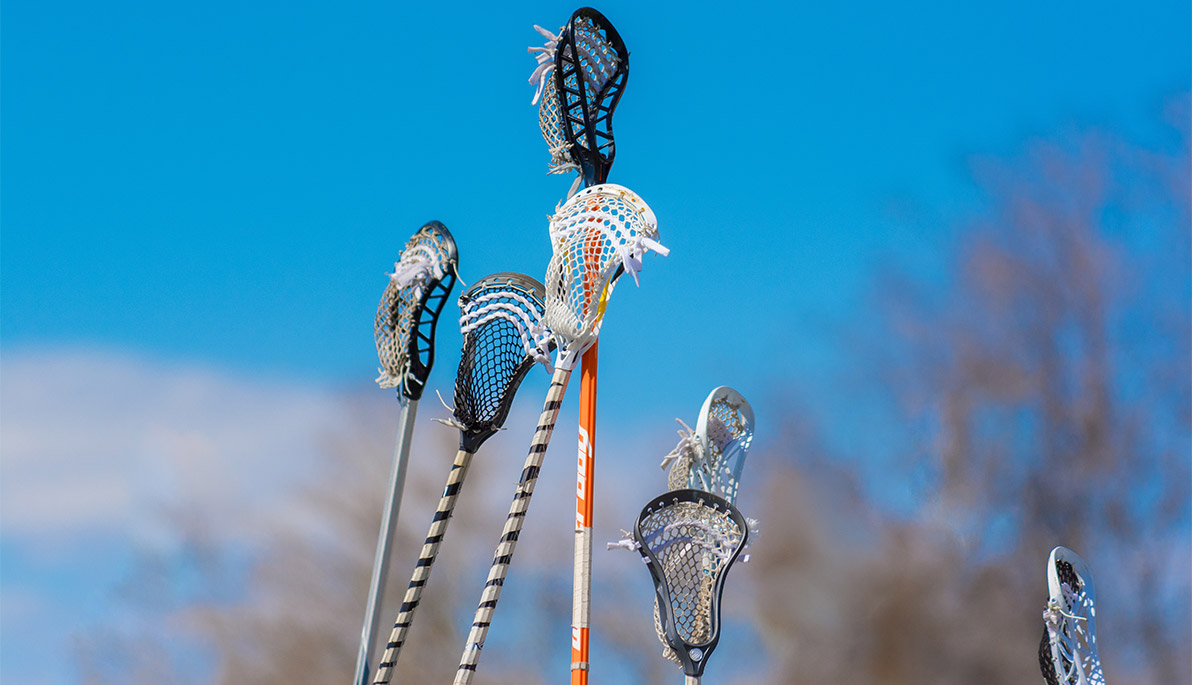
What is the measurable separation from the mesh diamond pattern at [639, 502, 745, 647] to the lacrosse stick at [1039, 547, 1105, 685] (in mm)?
1430

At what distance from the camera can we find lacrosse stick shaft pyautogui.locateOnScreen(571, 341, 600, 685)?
529cm

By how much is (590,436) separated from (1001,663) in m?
5.30

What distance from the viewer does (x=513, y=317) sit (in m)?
5.82

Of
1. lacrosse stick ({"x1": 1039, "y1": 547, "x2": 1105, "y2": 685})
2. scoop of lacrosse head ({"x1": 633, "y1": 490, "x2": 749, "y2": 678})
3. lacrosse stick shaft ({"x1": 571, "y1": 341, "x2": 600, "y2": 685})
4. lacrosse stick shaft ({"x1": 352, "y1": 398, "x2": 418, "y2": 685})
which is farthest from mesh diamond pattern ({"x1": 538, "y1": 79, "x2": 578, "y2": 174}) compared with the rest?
lacrosse stick ({"x1": 1039, "y1": 547, "x2": 1105, "y2": 685})

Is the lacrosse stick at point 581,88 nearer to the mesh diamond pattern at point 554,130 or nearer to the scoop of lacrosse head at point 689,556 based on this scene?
the mesh diamond pattern at point 554,130

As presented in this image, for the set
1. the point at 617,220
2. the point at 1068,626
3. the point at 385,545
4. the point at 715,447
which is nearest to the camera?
the point at 617,220

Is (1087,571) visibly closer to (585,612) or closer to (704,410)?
(704,410)

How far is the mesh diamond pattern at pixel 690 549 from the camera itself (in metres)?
5.60

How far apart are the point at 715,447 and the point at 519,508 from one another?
4.53 feet

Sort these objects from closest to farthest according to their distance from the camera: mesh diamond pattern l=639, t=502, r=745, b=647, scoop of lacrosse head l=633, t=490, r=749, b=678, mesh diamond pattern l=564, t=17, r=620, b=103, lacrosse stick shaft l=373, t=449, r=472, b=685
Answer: scoop of lacrosse head l=633, t=490, r=749, b=678 < mesh diamond pattern l=639, t=502, r=745, b=647 < lacrosse stick shaft l=373, t=449, r=472, b=685 < mesh diamond pattern l=564, t=17, r=620, b=103

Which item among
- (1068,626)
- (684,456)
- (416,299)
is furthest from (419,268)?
(1068,626)

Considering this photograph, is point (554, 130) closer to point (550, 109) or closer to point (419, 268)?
point (550, 109)

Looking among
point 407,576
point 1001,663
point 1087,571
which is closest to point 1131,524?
point 1001,663

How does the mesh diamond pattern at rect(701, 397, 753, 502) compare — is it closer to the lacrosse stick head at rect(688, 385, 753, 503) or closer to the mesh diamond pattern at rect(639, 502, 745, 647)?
the lacrosse stick head at rect(688, 385, 753, 503)
